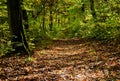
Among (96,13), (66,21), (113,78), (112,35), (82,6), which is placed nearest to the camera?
(113,78)

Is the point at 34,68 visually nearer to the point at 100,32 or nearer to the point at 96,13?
the point at 100,32

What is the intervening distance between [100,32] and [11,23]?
1045 cm

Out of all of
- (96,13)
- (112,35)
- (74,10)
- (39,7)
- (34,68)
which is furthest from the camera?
(74,10)

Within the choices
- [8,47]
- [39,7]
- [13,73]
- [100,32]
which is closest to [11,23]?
[8,47]

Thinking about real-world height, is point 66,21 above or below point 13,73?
below

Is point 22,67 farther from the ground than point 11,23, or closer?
closer

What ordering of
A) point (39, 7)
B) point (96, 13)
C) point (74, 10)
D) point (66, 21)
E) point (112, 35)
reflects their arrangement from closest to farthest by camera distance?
1. point (112, 35)
2. point (96, 13)
3. point (39, 7)
4. point (74, 10)
5. point (66, 21)

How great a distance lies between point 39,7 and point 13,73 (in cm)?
2057

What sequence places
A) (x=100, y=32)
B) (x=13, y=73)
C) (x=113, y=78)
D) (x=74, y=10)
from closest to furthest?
1. (x=113, y=78)
2. (x=13, y=73)
3. (x=100, y=32)
4. (x=74, y=10)

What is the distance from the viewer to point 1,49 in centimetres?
1368

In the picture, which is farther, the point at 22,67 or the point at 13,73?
the point at 22,67

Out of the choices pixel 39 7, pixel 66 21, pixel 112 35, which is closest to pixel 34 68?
pixel 112 35

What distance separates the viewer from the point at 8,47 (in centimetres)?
1368

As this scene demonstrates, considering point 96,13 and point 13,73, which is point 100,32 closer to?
point 96,13
